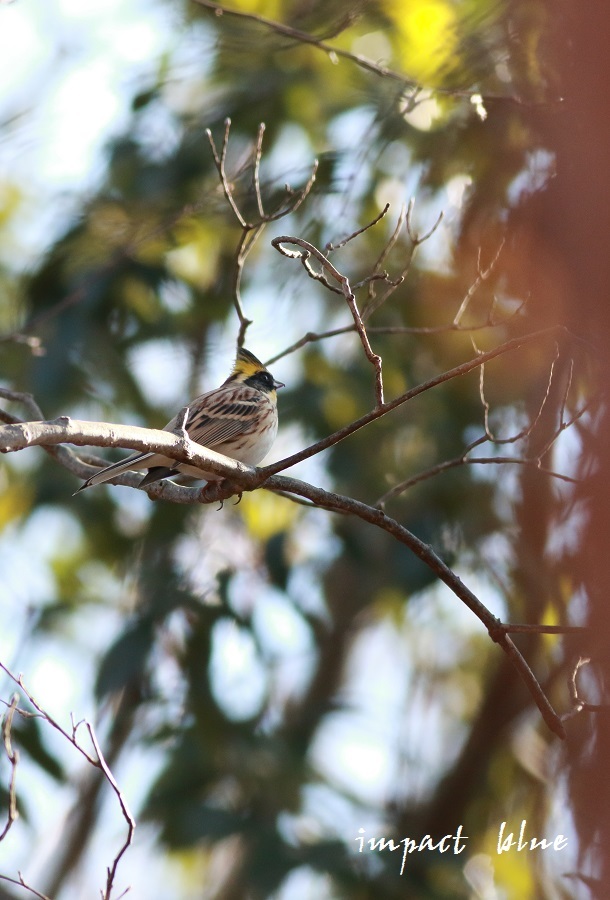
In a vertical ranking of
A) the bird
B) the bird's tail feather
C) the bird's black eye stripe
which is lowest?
the bird's tail feather

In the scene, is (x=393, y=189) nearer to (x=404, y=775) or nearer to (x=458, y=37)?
(x=458, y=37)

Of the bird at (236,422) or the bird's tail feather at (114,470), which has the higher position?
the bird at (236,422)

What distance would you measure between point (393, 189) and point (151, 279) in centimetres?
251

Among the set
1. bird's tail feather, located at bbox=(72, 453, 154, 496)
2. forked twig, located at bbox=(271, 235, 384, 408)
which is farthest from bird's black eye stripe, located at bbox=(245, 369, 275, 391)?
forked twig, located at bbox=(271, 235, 384, 408)

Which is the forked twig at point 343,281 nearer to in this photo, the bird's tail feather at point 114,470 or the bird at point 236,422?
the bird's tail feather at point 114,470

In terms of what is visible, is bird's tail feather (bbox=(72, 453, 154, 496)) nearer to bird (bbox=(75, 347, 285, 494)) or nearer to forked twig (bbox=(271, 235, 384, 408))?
bird (bbox=(75, 347, 285, 494))

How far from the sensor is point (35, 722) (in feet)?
26.3

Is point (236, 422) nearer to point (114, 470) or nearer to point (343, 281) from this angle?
point (114, 470)

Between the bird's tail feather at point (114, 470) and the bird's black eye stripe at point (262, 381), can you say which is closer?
the bird's tail feather at point (114, 470)

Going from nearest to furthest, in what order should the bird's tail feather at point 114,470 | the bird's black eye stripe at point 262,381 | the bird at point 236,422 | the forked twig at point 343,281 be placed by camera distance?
1. the forked twig at point 343,281
2. the bird's tail feather at point 114,470
3. the bird at point 236,422
4. the bird's black eye stripe at point 262,381

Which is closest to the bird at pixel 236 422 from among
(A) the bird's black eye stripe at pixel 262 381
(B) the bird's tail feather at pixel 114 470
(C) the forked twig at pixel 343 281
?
(A) the bird's black eye stripe at pixel 262 381

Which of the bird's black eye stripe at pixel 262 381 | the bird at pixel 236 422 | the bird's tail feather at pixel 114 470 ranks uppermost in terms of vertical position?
the bird's black eye stripe at pixel 262 381

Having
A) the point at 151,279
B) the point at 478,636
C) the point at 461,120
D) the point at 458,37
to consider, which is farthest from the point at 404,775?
the point at 458,37

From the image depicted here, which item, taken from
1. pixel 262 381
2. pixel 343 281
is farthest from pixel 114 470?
pixel 262 381
